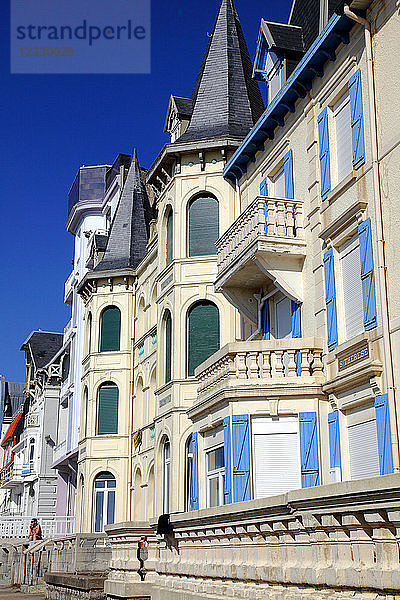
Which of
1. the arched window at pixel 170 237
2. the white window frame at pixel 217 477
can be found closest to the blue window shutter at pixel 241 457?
the white window frame at pixel 217 477

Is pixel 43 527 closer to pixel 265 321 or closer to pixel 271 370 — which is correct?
pixel 265 321

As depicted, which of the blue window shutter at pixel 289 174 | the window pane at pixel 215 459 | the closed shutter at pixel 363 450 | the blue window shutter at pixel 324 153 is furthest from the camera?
the blue window shutter at pixel 289 174

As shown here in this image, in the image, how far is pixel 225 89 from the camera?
24141mm

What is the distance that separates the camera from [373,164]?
13.4 m

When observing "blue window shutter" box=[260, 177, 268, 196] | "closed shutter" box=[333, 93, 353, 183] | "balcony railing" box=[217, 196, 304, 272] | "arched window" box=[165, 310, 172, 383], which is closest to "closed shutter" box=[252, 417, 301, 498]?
"balcony railing" box=[217, 196, 304, 272]

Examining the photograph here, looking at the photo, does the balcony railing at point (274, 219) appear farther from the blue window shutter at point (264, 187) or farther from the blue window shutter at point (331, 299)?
the blue window shutter at point (264, 187)

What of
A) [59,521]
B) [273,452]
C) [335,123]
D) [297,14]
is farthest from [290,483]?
[59,521]

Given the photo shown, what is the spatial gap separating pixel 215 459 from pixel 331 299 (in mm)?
4681

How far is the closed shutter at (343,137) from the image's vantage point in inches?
587

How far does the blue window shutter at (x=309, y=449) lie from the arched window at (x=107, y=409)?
17228 mm

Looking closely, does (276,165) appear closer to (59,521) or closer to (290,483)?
(290,483)

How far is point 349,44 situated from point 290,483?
8.43 m

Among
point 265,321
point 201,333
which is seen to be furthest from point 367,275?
point 201,333

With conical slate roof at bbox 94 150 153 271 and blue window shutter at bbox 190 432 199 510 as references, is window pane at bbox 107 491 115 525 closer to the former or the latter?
conical slate roof at bbox 94 150 153 271
